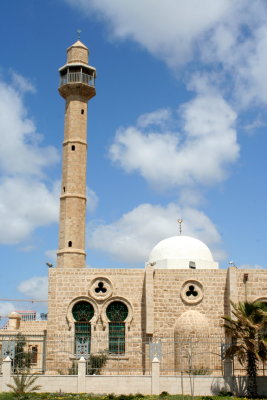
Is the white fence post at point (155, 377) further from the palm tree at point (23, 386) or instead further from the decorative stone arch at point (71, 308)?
the decorative stone arch at point (71, 308)

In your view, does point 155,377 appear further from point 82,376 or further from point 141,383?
point 82,376

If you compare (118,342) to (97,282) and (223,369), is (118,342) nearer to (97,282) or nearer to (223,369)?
(97,282)

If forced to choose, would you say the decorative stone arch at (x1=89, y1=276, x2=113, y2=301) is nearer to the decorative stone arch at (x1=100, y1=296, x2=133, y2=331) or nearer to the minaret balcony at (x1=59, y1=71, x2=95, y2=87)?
the decorative stone arch at (x1=100, y1=296, x2=133, y2=331)

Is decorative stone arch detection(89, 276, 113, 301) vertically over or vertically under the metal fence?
over

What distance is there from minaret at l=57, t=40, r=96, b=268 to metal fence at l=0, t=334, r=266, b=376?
13.2 ft

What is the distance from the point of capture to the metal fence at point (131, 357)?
68.5 feet

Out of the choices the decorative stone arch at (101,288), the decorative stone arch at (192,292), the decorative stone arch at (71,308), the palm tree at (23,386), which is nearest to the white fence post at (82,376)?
the palm tree at (23,386)

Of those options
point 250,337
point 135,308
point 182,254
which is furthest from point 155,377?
point 182,254

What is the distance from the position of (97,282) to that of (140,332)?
9.50ft

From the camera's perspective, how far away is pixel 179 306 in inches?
917

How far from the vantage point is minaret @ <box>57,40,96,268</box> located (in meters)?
25.2

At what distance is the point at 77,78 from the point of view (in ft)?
90.1

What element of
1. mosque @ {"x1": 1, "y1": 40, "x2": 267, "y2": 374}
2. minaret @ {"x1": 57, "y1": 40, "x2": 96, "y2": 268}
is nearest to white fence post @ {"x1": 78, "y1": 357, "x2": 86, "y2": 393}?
mosque @ {"x1": 1, "y1": 40, "x2": 267, "y2": 374}

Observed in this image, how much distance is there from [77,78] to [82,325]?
1262 centimetres
